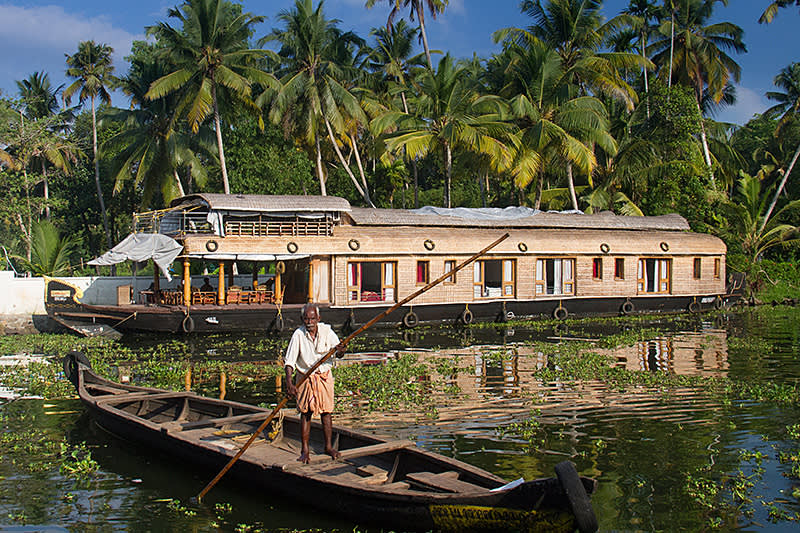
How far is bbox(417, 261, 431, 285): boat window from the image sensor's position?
66.5 feet

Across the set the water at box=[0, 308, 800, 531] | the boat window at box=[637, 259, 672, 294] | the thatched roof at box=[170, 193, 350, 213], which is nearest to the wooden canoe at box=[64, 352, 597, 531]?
the water at box=[0, 308, 800, 531]

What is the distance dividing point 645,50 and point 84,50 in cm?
2499

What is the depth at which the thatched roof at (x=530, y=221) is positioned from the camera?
20.1 meters

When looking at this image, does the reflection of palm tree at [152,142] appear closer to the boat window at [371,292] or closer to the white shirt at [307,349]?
the boat window at [371,292]

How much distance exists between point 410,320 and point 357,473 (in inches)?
509

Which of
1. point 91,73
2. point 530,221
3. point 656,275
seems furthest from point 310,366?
point 91,73

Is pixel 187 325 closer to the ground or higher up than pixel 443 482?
higher up

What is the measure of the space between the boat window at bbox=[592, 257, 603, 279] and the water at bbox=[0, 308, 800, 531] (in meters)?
8.88

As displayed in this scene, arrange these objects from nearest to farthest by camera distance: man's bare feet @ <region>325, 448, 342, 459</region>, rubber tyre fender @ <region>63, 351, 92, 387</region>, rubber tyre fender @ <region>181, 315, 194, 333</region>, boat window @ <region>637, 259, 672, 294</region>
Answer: man's bare feet @ <region>325, 448, 342, 459</region> → rubber tyre fender @ <region>63, 351, 92, 387</region> → rubber tyre fender @ <region>181, 315, 194, 333</region> → boat window @ <region>637, 259, 672, 294</region>

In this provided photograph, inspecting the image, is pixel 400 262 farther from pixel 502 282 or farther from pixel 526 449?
pixel 526 449

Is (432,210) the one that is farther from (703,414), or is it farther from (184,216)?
(703,414)

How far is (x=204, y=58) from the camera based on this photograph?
2488 centimetres

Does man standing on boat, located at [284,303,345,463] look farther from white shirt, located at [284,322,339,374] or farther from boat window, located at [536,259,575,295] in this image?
boat window, located at [536,259,575,295]

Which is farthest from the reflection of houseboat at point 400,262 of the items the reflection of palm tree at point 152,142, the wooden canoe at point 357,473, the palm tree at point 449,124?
the wooden canoe at point 357,473
